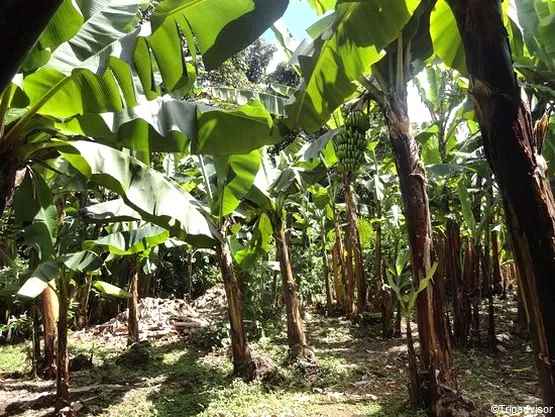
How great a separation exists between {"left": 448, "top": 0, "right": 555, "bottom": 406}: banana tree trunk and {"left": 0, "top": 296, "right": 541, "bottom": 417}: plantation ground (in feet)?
7.75

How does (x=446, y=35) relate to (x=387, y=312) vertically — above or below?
above

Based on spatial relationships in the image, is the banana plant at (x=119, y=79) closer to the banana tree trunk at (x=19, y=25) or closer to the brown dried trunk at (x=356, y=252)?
the banana tree trunk at (x=19, y=25)

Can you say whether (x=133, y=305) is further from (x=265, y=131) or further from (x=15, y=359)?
(x=265, y=131)

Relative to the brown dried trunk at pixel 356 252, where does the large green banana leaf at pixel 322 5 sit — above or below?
above

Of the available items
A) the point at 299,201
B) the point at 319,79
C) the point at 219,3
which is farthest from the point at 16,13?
the point at 299,201

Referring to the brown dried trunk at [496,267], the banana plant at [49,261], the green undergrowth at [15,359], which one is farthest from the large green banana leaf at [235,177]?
the brown dried trunk at [496,267]

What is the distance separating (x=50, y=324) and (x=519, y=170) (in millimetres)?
5276

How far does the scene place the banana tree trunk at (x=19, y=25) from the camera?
798 millimetres

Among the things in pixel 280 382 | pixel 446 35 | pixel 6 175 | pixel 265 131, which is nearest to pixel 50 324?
pixel 280 382

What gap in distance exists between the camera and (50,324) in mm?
5207

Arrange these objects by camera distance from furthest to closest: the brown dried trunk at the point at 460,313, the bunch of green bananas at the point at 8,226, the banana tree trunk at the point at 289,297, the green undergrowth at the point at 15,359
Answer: the green undergrowth at the point at 15,359, the bunch of green bananas at the point at 8,226, the brown dried trunk at the point at 460,313, the banana tree trunk at the point at 289,297

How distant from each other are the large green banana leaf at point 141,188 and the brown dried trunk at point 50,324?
2428mm

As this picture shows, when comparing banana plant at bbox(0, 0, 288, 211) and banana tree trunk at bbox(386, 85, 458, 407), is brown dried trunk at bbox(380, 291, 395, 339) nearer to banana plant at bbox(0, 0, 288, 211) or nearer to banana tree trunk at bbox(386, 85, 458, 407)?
banana tree trunk at bbox(386, 85, 458, 407)

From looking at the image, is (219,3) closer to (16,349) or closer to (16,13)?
(16,13)
